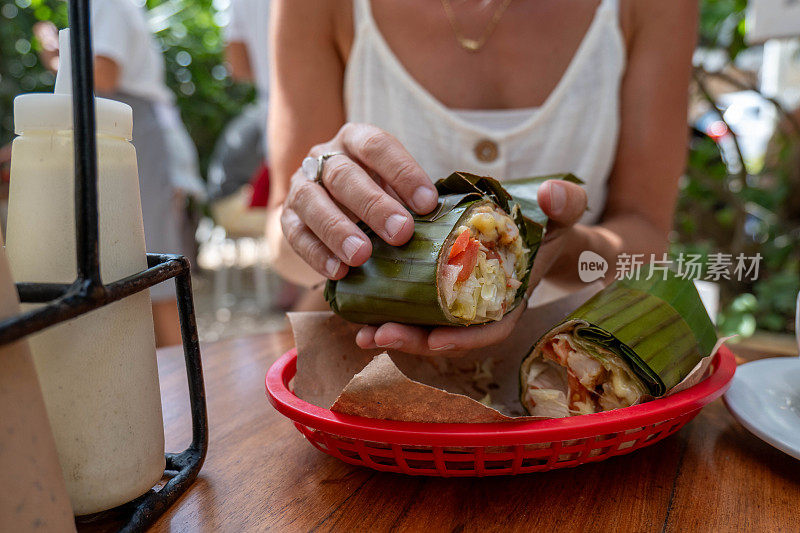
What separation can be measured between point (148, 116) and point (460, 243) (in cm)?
186

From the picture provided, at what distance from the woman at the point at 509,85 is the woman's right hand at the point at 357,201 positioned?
0.42m

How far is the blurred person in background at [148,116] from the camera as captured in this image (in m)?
1.79

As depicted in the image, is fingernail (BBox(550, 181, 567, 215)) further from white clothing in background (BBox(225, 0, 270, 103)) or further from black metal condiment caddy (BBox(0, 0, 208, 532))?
white clothing in background (BBox(225, 0, 270, 103))

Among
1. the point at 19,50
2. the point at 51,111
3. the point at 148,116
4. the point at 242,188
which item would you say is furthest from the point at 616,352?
the point at 19,50

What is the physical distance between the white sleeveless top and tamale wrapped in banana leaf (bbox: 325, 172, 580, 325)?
1.47ft

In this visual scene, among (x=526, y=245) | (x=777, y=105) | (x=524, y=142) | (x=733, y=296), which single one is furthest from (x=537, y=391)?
(x=733, y=296)

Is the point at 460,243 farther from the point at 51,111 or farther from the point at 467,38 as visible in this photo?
the point at 467,38

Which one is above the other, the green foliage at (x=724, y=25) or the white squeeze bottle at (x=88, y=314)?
the green foliage at (x=724, y=25)

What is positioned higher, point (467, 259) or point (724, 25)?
point (724, 25)

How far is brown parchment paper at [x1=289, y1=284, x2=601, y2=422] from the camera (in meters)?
0.57

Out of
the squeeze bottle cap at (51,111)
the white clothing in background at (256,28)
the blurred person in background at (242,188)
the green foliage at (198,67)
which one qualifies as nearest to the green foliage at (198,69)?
the green foliage at (198,67)

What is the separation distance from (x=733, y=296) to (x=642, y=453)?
2.07m

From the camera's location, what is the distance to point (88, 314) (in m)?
0.36

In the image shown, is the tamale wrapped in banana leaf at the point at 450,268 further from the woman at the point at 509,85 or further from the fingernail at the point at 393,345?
the woman at the point at 509,85
